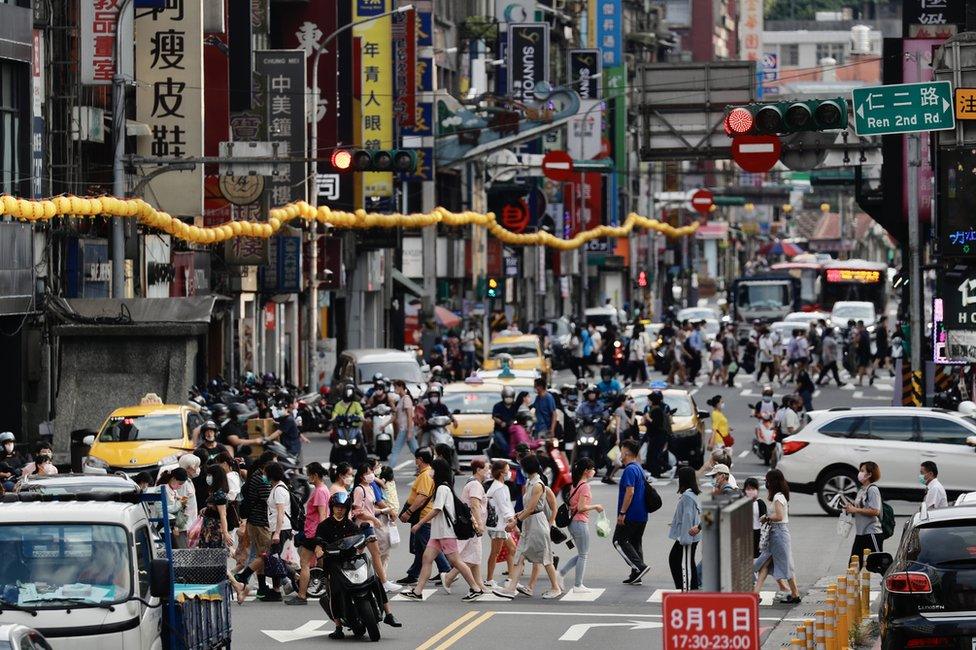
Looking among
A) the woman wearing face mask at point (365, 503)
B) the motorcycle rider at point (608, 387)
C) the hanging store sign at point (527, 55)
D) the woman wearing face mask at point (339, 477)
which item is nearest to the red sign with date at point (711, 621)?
the woman wearing face mask at point (365, 503)

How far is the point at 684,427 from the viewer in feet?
127

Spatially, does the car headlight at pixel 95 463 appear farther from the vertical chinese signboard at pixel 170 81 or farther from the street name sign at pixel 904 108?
the vertical chinese signboard at pixel 170 81

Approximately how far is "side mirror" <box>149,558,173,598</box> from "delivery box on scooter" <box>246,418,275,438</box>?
20.2 metres

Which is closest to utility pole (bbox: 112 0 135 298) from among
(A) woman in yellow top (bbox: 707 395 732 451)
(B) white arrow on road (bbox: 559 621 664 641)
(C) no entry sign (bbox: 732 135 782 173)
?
(A) woman in yellow top (bbox: 707 395 732 451)

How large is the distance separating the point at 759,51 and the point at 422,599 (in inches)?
6991

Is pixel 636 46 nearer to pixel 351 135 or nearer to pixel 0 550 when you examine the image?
pixel 351 135

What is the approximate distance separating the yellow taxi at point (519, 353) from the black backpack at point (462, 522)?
3279 cm

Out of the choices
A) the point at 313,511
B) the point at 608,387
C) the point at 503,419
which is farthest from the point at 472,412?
the point at 313,511

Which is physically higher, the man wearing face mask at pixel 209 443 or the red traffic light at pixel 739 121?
the red traffic light at pixel 739 121

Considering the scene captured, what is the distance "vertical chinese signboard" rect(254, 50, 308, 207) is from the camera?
54344mm

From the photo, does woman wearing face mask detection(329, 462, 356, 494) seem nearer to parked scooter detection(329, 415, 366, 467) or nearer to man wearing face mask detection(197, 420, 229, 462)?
man wearing face mask detection(197, 420, 229, 462)

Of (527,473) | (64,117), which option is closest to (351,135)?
(64,117)

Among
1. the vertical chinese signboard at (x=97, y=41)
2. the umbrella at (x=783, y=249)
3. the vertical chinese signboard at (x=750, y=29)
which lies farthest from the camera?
the vertical chinese signboard at (x=750, y=29)

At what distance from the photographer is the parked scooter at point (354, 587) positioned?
20.0 meters
